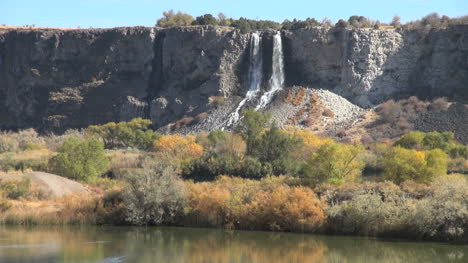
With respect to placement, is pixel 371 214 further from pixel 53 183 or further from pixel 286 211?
pixel 53 183

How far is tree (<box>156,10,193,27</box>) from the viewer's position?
102944 mm

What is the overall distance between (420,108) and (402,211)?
45.3 meters

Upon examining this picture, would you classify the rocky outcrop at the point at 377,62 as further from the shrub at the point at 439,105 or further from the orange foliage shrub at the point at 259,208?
the orange foliage shrub at the point at 259,208

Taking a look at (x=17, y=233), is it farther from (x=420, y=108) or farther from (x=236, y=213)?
(x=420, y=108)

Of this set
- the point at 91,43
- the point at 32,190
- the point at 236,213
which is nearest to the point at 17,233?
the point at 32,190

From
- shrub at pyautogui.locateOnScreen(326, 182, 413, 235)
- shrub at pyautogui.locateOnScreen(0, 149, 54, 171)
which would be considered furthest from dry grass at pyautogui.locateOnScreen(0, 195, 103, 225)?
shrub at pyautogui.locateOnScreen(0, 149, 54, 171)

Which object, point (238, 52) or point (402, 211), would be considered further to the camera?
point (238, 52)

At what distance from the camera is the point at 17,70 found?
10175 centimetres

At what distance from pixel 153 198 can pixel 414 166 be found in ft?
56.6

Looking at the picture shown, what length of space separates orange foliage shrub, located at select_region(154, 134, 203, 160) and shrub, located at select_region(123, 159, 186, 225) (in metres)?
19.8

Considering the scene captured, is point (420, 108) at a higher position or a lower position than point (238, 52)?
lower

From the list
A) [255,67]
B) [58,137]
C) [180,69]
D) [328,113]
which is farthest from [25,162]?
[255,67]

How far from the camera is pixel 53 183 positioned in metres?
46.5

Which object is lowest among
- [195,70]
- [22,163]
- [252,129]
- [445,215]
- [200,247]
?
[200,247]
